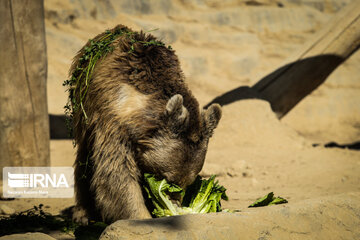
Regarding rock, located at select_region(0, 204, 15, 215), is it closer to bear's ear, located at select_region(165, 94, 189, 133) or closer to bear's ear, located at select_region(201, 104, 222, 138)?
bear's ear, located at select_region(165, 94, 189, 133)

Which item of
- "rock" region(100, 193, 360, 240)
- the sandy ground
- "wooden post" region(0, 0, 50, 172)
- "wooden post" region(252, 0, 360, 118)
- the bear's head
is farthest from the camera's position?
"wooden post" region(252, 0, 360, 118)

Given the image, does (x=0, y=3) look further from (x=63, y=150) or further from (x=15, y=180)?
(x=63, y=150)

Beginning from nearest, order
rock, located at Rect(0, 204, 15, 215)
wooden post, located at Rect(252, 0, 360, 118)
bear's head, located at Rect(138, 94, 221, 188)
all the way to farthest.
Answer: bear's head, located at Rect(138, 94, 221, 188)
rock, located at Rect(0, 204, 15, 215)
wooden post, located at Rect(252, 0, 360, 118)

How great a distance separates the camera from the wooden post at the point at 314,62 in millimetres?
7945

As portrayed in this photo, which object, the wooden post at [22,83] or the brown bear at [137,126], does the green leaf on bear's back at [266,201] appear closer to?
the brown bear at [137,126]

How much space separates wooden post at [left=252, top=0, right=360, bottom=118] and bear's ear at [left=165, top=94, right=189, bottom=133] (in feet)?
16.3

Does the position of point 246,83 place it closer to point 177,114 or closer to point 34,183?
point 34,183

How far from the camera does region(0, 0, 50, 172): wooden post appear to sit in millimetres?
5551

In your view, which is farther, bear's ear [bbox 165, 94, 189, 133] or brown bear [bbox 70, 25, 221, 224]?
brown bear [bbox 70, 25, 221, 224]

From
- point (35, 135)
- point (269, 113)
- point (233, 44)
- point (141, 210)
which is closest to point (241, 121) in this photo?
point (269, 113)

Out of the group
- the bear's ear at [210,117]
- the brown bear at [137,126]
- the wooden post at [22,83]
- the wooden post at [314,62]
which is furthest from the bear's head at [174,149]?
the wooden post at [314,62]

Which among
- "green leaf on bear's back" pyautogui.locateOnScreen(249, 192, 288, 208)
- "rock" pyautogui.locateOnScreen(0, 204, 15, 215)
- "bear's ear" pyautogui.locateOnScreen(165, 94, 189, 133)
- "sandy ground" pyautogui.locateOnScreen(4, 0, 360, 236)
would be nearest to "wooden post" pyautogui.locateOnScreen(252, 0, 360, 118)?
"sandy ground" pyautogui.locateOnScreen(4, 0, 360, 236)

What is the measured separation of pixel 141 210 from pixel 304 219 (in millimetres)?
A: 1446

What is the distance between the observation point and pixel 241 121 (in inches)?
319
